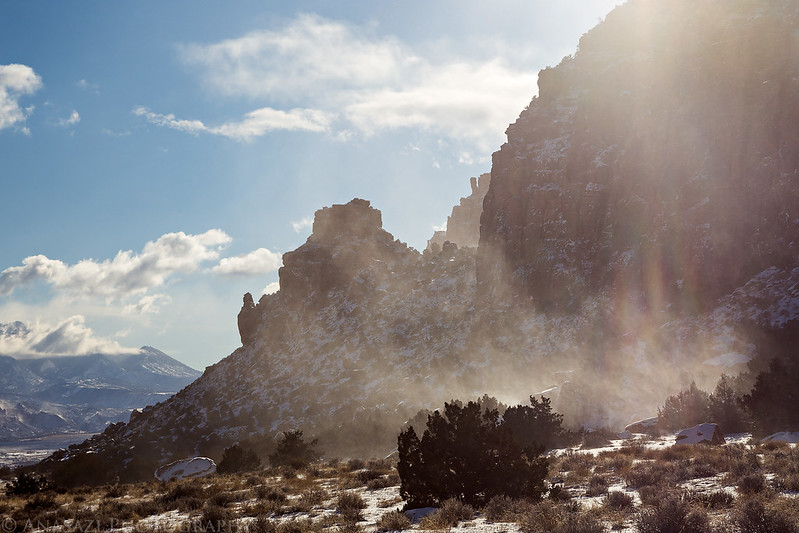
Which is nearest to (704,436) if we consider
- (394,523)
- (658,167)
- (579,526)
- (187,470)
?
(579,526)

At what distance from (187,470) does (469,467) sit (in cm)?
2559

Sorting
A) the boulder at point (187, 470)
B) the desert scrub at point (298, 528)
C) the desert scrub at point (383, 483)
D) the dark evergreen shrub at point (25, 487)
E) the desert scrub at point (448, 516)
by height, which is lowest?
the boulder at point (187, 470)

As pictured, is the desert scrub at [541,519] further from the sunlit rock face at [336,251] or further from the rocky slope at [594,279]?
the sunlit rock face at [336,251]

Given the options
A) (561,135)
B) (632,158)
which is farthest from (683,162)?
(561,135)

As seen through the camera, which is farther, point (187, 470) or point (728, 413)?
point (728, 413)

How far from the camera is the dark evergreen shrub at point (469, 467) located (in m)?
16.3

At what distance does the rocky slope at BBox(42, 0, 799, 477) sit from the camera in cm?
7825

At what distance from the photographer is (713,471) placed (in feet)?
57.9

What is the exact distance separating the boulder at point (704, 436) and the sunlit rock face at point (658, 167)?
202 feet

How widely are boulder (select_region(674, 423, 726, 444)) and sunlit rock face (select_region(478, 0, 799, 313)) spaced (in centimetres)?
6150

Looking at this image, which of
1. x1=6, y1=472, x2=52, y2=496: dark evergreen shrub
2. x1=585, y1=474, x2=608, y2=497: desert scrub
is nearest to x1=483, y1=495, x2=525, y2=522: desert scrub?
x1=585, y1=474, x2=608, y2=497: desert scrub

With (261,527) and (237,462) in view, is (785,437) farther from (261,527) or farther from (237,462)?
(237,462)

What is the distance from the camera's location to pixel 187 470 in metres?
35.2

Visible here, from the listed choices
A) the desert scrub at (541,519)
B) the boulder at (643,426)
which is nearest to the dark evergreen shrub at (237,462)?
the boulder at (643,426)
